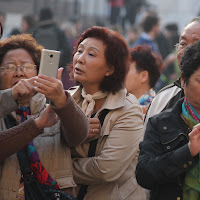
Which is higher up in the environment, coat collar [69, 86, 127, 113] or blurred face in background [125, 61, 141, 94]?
coat collar [69, 86, 127, 113]

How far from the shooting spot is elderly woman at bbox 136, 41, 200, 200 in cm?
328

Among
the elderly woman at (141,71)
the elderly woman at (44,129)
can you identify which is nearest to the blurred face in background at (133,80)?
the elderly woman at (141,71)

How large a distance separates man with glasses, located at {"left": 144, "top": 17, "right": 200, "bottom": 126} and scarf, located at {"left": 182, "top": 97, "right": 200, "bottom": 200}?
670mm

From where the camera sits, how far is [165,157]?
10.9ft

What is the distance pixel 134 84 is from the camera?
579 cm

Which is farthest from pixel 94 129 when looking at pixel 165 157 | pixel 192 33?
pixel 192 33

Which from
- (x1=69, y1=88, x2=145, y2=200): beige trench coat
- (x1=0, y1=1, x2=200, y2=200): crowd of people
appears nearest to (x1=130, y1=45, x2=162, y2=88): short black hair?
(x1=0, y1=1, x2=200, y2=200): crowd of people

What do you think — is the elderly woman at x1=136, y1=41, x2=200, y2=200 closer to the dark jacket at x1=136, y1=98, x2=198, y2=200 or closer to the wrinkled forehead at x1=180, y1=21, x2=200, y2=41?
the dark jacket at x1=136, y1=98, x2=198, y2=200

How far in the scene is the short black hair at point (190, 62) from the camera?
345 cm

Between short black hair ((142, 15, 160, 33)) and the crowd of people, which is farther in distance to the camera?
short black hair ((142, 15, 160, 33))

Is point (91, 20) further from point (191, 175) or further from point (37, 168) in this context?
point (191, 175)

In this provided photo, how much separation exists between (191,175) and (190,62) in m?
0.69

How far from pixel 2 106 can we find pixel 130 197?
132 cm

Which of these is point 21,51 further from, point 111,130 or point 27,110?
point 111,130
